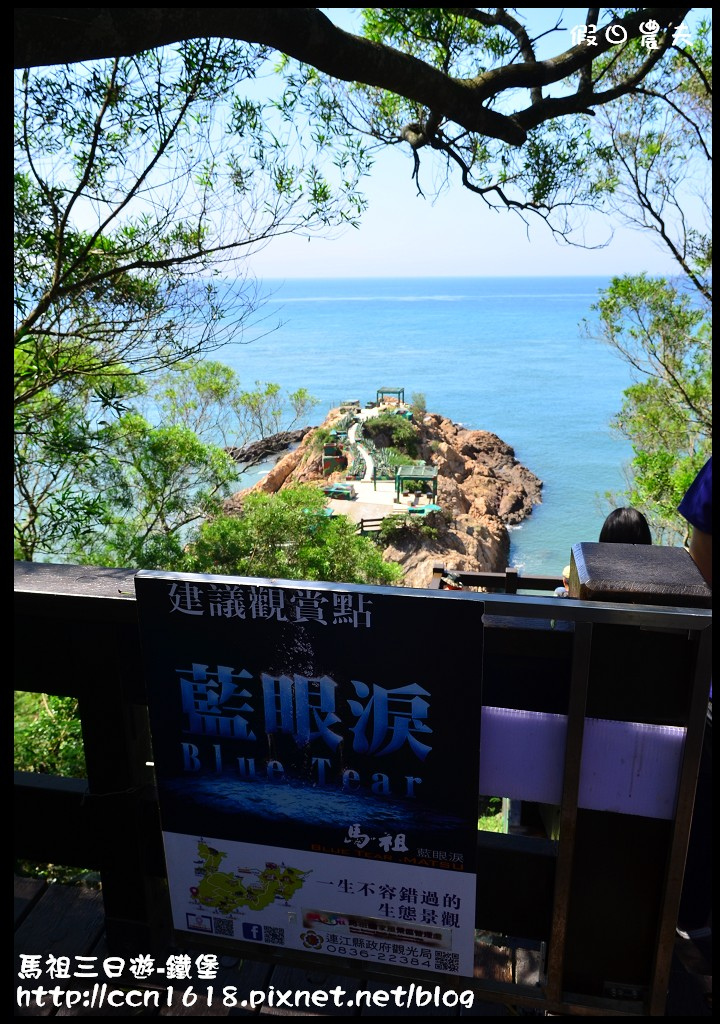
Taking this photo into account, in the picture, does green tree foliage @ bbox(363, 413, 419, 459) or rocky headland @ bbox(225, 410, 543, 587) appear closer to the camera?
rocky headland @ bbox(225, 410, 543, 587)

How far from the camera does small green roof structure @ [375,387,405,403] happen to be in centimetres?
2211

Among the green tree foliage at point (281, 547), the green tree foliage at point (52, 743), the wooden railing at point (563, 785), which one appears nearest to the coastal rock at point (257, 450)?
the green tree foliage at point (281, 547)

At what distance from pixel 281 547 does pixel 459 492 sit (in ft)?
39.4

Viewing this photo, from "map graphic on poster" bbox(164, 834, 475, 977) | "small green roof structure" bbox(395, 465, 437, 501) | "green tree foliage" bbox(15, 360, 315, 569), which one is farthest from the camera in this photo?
"small green roof structure" bbox(395, 465, 437, 501)

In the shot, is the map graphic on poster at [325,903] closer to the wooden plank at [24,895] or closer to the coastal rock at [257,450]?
the wooden plank at [24,895]

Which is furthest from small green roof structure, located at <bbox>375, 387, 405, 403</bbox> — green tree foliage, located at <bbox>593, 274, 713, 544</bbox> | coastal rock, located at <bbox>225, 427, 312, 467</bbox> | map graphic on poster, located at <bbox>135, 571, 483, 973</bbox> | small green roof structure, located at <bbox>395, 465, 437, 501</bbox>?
map graphic on poster, located at <bbox>135, 571, 483, 973</bbox>

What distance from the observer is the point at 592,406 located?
39.6 metres

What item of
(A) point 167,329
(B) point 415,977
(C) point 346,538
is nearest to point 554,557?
(C) point 346,538

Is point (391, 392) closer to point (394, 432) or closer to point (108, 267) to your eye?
point (394, 432)

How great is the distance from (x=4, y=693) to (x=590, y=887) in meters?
1.12

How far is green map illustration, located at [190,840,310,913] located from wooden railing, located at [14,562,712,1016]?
142 millimetres

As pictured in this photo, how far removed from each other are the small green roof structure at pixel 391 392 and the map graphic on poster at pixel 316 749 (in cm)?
2087

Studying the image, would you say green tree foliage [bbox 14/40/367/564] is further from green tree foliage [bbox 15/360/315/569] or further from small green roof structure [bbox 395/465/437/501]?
small green roof structure [bbox 395/465/437/501]

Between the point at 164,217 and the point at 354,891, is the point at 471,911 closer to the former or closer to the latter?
the point at 354,891
